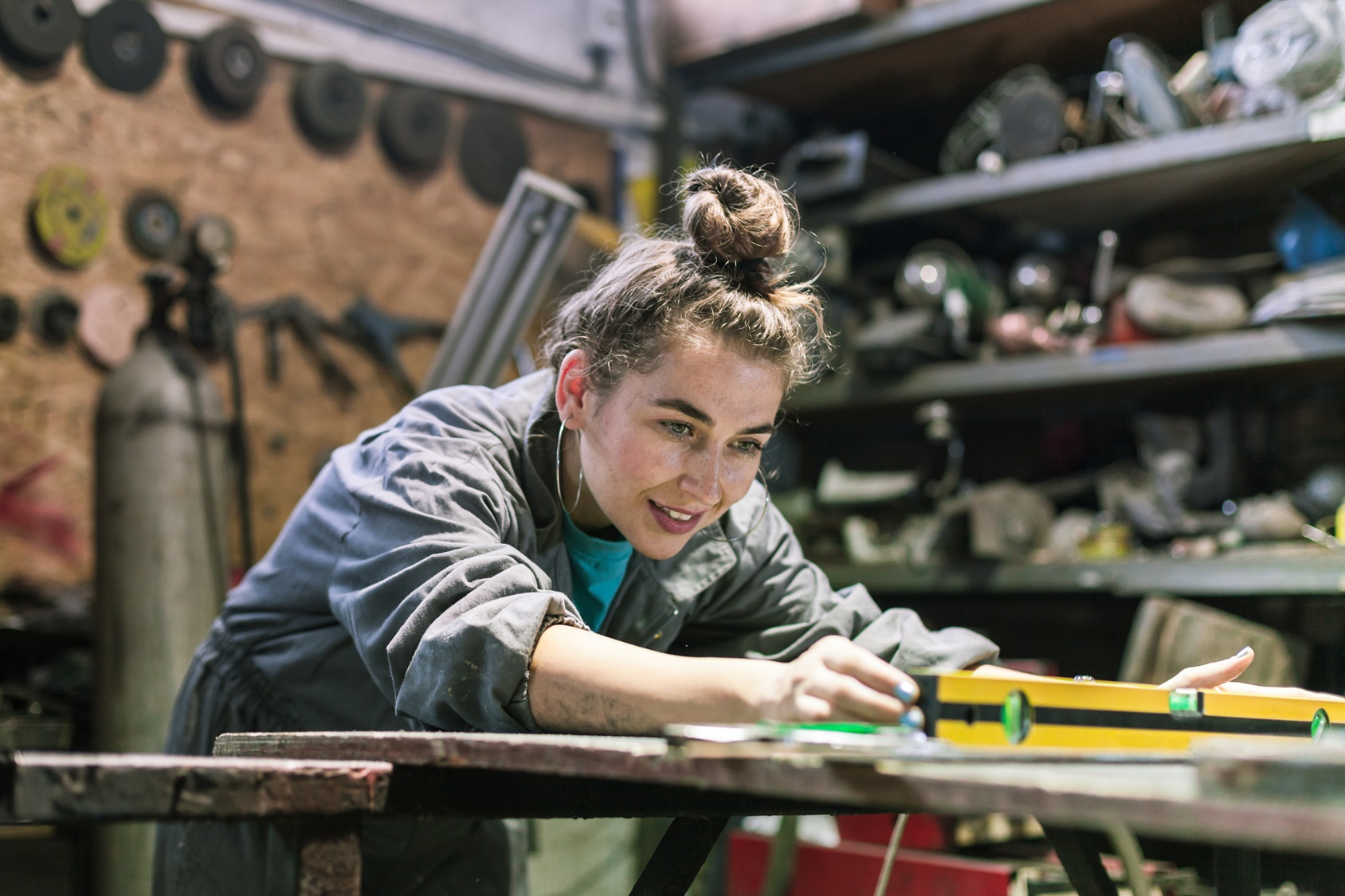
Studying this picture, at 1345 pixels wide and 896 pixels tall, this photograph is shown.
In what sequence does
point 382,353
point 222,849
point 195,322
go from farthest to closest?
point 382,353 → point 195,322 → point 222,849

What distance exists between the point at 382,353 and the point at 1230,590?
2.19m

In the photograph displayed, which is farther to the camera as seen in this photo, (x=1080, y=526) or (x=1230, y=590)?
(x=1080, y=526)

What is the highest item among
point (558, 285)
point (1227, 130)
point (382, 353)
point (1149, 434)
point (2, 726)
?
point (1227, 130)

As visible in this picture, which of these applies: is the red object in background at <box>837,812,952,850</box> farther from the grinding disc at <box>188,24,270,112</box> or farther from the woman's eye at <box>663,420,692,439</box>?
the grinding disc at <box>188,24,270,112</box>

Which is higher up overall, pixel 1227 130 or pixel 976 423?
pixel 1227 130

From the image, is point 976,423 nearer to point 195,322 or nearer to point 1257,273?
point 1257,273

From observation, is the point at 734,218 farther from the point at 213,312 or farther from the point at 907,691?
the point at 213,312

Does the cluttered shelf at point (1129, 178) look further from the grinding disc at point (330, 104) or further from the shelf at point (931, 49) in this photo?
the grinding disc at point (330, 104)

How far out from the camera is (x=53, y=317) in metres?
2.63

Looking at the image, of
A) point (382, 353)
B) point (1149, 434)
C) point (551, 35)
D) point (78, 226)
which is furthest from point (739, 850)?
point (551, 35)

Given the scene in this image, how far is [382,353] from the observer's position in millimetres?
3215

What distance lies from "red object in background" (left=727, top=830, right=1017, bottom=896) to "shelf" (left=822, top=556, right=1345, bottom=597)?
2.23 feet

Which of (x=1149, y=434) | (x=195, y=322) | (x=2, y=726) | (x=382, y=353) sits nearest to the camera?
(x=2, y=726)

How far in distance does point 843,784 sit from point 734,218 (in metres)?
0.76
